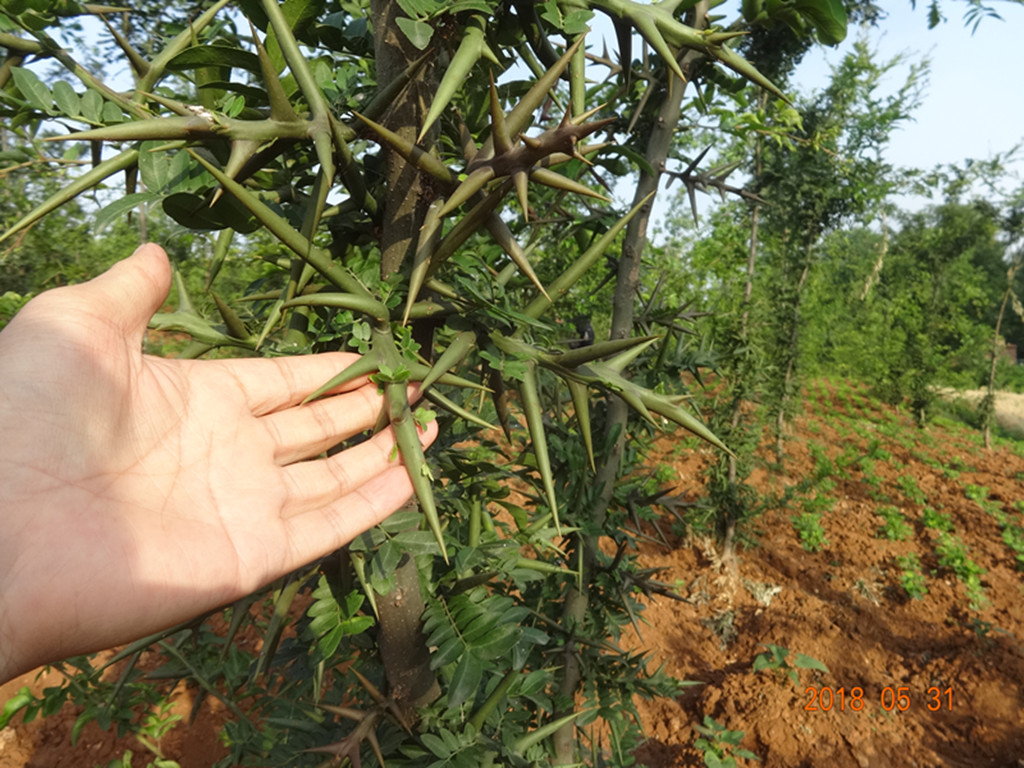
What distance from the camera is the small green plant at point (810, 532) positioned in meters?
5.21

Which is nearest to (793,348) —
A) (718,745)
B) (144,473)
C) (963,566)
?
(963,566)

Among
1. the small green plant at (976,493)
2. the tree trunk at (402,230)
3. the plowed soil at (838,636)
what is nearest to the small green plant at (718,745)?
the plowed soil at (838,636)

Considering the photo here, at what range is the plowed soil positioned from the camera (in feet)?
10.0

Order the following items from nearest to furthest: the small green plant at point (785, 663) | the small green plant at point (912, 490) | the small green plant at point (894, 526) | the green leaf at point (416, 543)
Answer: the green leaf at point (416, 543) → the small green plant at point (785, 663) → the small green plant at point (894, 526) → the small green plant at point (912, 490)

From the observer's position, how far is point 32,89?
2.59ft

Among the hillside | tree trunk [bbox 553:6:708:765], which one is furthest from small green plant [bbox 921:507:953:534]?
tree trunk [bbox 553:6:708:765]

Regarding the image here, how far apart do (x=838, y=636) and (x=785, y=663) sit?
73 cm

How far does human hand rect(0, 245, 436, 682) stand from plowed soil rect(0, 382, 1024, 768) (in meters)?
1.57

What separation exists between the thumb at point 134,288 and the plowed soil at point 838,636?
192 cm

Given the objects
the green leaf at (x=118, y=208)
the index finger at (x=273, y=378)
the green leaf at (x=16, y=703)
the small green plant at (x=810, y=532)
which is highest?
the green leaf at (x=118, y=208)

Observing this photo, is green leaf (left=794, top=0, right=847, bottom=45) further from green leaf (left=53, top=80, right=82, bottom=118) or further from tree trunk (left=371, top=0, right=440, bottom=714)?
green leaf (left=53, top=80, right=82, bottom=118)

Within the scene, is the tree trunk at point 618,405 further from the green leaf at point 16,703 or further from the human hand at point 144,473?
the green leaf at point 16,703

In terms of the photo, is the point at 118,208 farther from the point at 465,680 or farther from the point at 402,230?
the point at 465,680
